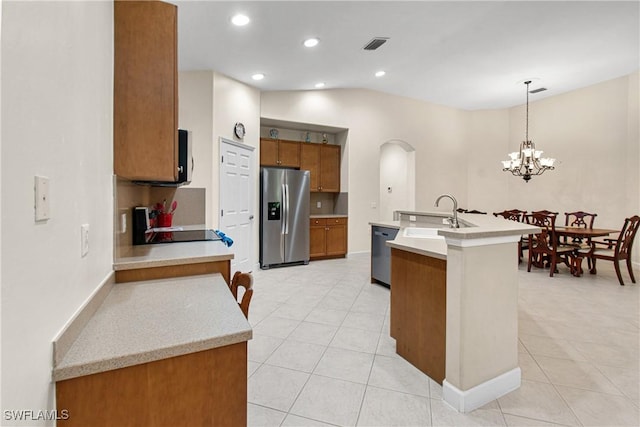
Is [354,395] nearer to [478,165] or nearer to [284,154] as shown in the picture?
[284,154]

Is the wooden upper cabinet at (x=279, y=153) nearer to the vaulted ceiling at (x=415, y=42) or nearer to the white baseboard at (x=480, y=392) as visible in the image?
the vaulted ceiling at (x=415, y=42)

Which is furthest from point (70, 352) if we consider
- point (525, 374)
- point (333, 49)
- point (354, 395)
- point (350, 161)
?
point (350, 161)

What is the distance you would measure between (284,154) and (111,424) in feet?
17.1

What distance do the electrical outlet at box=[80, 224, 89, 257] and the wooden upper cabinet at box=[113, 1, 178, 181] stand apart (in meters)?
0.57

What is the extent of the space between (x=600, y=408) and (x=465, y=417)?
2.70 feet

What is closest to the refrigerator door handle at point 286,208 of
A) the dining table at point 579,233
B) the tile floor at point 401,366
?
the tile floor at point 401,366

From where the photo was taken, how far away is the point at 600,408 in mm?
1814

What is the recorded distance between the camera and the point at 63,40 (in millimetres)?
888

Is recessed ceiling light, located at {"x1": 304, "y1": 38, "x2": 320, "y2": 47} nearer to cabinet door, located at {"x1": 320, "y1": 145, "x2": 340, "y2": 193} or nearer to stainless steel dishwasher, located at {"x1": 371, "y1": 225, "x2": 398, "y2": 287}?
cabinet door, located at {"x1": 320, "y1": 145, "x2": 340, "y2": 193}

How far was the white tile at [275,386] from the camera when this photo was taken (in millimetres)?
1875

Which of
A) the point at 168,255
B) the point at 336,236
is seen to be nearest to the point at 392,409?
the point at 168,255

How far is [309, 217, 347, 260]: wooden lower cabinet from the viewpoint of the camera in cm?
585

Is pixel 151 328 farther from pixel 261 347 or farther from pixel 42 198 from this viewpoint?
pixel 261 347

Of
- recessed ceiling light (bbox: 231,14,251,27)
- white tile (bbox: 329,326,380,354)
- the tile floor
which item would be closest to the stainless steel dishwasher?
the tile floor
